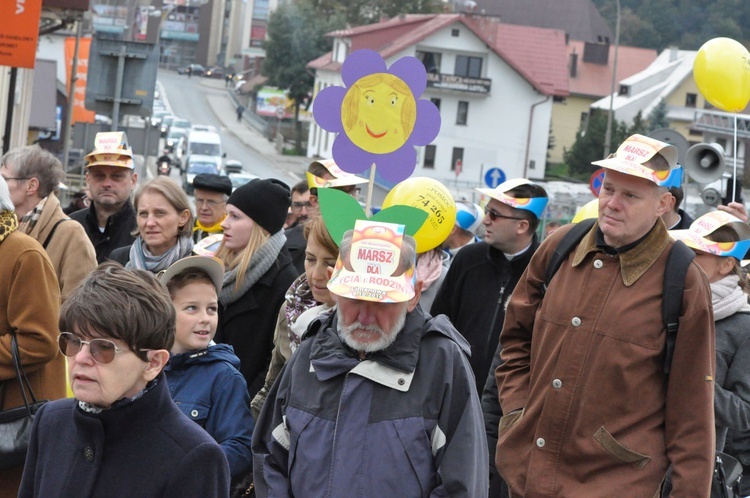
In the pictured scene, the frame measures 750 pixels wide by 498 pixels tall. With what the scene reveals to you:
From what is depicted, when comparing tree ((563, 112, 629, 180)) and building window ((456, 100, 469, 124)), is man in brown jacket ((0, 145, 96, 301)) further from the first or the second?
tree ((563, 112, 629, 180))

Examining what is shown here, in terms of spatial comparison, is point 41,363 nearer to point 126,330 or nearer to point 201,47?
point 126,330

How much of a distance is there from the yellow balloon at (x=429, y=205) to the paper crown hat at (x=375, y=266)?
3.22 metres

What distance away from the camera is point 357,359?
4301mm

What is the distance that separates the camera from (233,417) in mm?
4949

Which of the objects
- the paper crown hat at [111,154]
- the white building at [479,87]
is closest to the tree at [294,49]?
the white building at [479,87]

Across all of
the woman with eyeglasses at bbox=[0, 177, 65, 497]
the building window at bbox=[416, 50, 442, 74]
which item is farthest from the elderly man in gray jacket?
the building window at bbox=[416, 50, 442, 74]

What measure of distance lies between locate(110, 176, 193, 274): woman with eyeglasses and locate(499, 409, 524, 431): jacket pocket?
2208mm

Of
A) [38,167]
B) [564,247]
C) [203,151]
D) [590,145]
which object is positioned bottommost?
[564,247]

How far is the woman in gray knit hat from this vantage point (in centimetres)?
645

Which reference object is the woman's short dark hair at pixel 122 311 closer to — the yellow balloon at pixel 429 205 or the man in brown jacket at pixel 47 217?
the man in brown jacket at pixel 47 217

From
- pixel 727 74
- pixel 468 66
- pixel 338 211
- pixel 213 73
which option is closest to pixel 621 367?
pixel 338 211

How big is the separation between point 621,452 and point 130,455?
6.90ft

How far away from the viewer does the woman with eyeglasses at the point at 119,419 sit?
3.56 metres

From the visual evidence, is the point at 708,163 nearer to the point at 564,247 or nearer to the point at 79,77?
the point at 564,247
